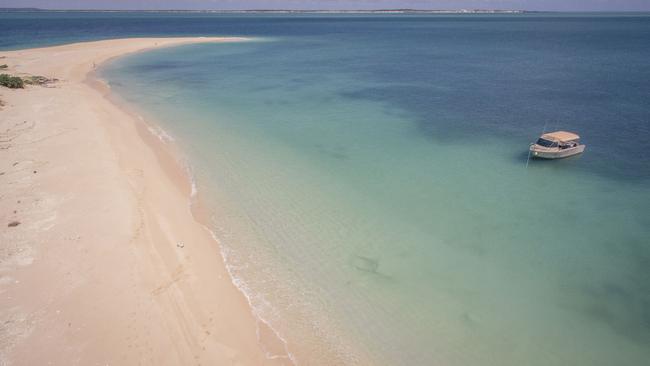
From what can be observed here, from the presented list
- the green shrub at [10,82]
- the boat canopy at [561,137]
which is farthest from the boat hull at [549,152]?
the green shrub at [10,82]

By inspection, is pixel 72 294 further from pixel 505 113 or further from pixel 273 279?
pixel 505 113

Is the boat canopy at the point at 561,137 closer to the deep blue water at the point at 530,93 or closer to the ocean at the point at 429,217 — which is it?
the ocean at the point at 429,217

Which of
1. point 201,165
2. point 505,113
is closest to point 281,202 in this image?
point 201,165

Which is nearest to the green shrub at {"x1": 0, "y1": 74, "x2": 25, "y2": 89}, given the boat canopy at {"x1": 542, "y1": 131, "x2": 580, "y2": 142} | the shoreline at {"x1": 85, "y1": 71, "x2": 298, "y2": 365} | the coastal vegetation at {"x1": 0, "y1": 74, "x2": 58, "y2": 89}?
the coastal vegetation at {"x1": 0, "y1": 74, "x2": 58, "y2": 89}

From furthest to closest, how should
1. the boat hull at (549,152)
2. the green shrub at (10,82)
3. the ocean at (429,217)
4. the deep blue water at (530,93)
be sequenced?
the green shrub at (10,82), the deep blue water at (530,93), the boat hull at (549,152), the ocean at (429,217)

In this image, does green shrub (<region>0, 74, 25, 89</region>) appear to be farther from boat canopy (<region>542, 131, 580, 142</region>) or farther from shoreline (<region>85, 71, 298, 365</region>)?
boat canopy (<region>542, 131, 580, 142</region>)

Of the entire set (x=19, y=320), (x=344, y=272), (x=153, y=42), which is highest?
(x=153, y=42)

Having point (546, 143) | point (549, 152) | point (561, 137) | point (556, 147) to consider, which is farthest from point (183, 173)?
point (561, 137)
